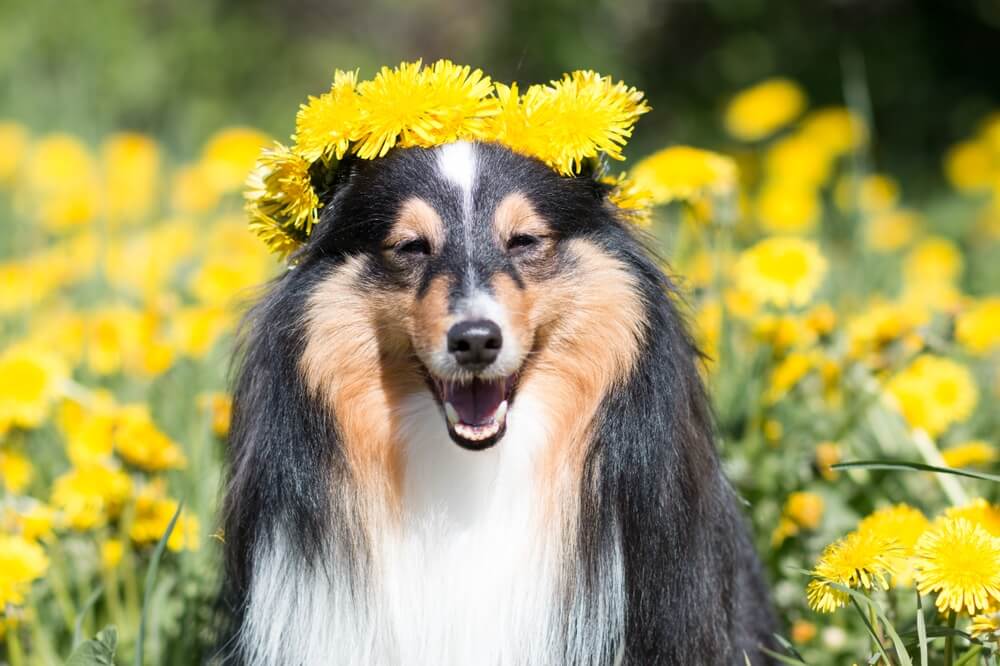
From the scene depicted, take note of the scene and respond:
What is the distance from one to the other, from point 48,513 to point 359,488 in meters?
1.05

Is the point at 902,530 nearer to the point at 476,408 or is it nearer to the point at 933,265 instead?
the point at 476,408

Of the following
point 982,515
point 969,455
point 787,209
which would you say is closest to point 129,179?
point 787,209

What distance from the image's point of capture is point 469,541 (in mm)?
2852

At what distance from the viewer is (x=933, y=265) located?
19.9 ft

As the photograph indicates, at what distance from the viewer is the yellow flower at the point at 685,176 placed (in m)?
3.87

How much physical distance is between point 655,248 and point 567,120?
0.42 meters

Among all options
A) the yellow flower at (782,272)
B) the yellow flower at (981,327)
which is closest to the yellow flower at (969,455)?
the yellow flower at (981,327)

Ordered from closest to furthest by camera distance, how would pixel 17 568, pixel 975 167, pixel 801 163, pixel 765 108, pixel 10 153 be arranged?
pixel 17 568, pixel 765 108, pixel 801 163, pixel 975 167, pixel 10 153

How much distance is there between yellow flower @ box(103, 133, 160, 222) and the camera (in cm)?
658

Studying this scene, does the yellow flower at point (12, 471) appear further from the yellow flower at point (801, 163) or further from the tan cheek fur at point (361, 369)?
the yellow flower at point (801, 163)

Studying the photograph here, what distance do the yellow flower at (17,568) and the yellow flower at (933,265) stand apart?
443cm

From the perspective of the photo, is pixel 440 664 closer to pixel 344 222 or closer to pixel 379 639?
pixel 379 639

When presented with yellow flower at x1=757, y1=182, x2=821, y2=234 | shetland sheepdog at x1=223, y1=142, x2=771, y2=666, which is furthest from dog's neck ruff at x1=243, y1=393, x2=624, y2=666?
yellow flower at x1=757, y1=182, x2=821, y2=234

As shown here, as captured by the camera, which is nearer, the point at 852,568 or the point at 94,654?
the point at 852,568
